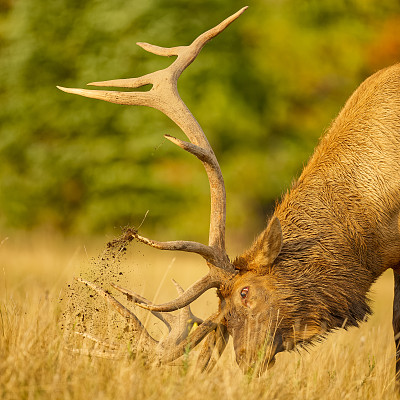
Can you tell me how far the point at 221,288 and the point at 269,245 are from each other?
0.42 metres

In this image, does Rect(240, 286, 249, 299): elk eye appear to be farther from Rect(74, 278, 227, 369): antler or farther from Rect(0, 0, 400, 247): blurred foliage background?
Rect(0, 0, 400, 247): blurred foliage background

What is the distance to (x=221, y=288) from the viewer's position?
16.1ft

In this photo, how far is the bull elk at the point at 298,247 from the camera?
187 inches

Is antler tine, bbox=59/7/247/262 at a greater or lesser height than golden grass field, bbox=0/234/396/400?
greater

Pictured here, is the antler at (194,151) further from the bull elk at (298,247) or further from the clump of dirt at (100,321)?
the clump of dirt at (100,321)

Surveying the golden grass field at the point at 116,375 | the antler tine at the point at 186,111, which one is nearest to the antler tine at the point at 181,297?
the antler tine at the point at 186,111

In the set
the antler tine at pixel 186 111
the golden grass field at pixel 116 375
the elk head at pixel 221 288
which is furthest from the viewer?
the antler tine at pixel 186 111

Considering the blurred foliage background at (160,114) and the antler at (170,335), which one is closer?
the antler at (170,335)

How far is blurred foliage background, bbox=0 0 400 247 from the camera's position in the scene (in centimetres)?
1617

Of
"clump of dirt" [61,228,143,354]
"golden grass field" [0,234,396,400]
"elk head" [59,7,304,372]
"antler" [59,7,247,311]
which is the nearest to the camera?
"golden grass field" [0,234,396,400]

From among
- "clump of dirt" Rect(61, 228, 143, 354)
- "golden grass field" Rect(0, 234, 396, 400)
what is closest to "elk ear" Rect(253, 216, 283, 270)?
"golden grass field" Rect(0, 234, 396, 400)

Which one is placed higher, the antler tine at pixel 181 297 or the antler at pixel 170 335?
the antler tine at pixel 181 297

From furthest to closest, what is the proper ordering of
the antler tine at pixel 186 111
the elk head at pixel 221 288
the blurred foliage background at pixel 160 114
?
1. the blurred foliage background at pixel 160 114
2. the antler tine at pixel 186 111
3. the elk head at pixel 221 288

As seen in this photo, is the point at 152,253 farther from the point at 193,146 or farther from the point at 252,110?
the point at 193,146
